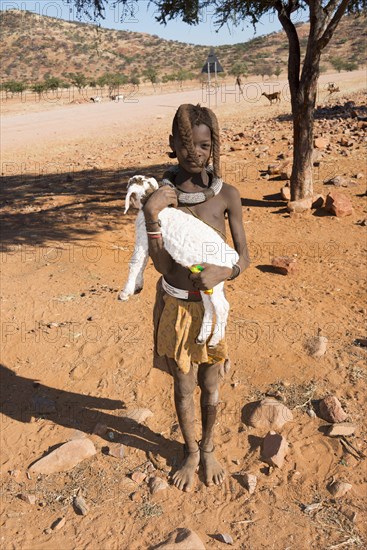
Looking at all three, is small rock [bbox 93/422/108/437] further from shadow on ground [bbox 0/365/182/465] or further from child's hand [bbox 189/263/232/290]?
child's hand [bbox 189/263/232/290]

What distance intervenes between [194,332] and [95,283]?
11.0 feet

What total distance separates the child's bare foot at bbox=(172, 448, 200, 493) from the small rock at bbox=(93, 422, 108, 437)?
2.27 ft

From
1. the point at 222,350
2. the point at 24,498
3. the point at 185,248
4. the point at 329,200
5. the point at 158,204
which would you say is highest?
the point at 158,204

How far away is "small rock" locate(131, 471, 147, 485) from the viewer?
3.04 m

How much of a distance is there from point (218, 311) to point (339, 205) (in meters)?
5.58

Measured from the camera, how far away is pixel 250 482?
2908mm

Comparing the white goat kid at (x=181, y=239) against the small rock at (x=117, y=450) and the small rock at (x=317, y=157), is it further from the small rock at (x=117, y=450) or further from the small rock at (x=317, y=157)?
the small rock at (x=317, y=157)

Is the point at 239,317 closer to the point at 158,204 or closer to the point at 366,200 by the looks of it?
the point at 158,204

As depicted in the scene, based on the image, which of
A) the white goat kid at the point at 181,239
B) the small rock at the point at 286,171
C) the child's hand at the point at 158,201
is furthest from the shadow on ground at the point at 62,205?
the child's hand at the point at 158,201

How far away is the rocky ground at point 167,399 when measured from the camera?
2.75 meters

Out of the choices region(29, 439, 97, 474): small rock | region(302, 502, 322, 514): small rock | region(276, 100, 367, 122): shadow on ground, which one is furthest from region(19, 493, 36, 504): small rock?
region(276, 100, 367, 122): shadow on ground

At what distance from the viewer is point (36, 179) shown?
36.2 ft

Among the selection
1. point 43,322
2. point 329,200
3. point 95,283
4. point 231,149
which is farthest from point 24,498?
point 231,149

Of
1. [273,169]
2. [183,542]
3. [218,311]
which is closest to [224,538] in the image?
[183,542]
